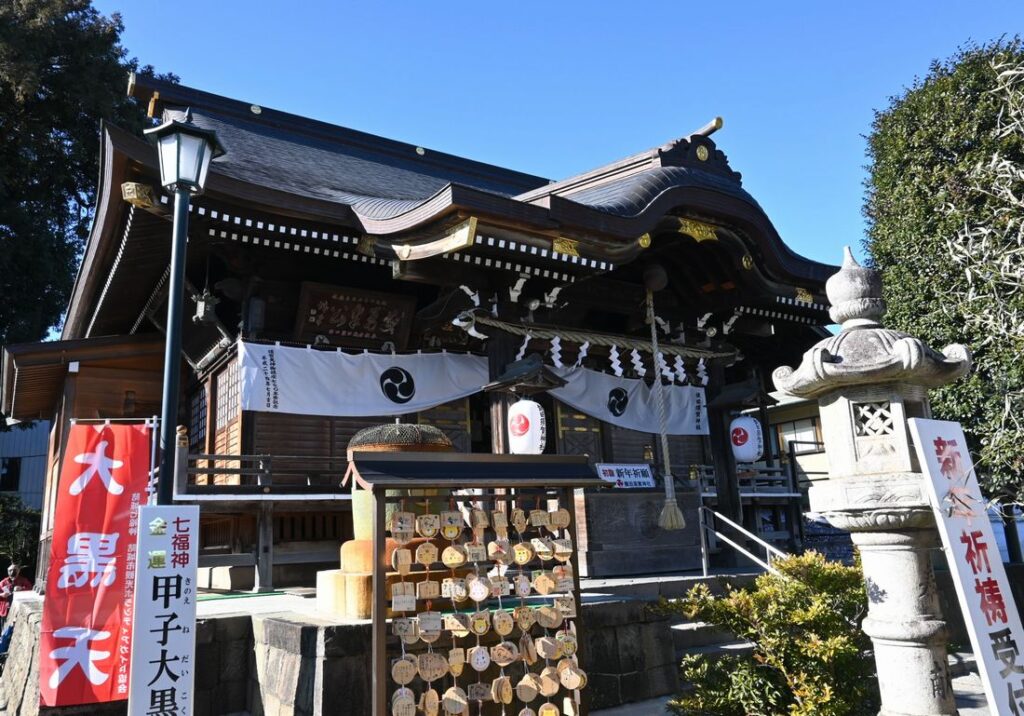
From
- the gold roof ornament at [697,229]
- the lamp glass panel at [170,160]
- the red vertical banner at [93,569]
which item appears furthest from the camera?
the gold roof ornament at [697,229]

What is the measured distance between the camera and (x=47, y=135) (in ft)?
70.3

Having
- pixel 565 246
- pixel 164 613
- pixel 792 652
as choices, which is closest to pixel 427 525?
pixel 164 613

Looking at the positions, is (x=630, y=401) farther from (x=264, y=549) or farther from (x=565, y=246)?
(x=264, y=549)

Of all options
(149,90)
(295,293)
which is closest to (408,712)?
(295,293)

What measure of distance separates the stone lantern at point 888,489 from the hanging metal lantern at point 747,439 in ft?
21.9

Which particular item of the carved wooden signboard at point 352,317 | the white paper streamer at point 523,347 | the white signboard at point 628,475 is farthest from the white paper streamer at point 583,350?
the carved wooden signboard at point 352,317

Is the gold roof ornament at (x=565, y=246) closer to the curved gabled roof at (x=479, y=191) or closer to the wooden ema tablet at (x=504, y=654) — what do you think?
the curved gabled roof at (x=479, y=191)

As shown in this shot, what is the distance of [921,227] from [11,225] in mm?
22329

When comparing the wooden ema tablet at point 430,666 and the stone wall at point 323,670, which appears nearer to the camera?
the wooden ema tablet at point 430,666

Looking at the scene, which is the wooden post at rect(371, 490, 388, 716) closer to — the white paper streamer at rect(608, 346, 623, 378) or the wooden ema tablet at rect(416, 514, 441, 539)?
the wooden ema tablet at rect(416, 514, 441, 539)

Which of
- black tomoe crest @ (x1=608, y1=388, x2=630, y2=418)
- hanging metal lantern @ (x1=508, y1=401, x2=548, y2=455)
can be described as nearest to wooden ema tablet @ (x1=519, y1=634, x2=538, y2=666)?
hanging metal lantern @ (x1=508, y1=401, x2=548, y2=455)

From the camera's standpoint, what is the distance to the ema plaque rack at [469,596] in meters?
4.40

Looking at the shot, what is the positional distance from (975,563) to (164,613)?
15.3 feet

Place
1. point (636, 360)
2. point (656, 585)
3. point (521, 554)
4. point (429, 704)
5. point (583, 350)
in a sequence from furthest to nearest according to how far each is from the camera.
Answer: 1. point (636, 360)
2. point (583, 350)
3. point (656, 585)
4. point (521, 554)
5. point (429, 704)
